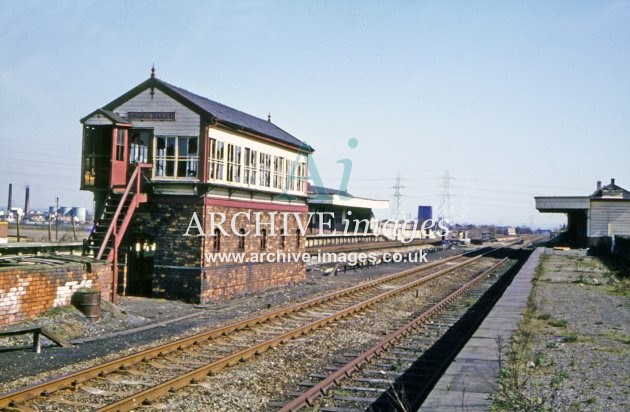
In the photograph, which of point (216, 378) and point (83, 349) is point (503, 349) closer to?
point (216, 378)

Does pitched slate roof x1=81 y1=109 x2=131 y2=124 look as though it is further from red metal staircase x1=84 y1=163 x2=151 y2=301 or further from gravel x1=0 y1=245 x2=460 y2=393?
gravel x1=0 y1=245 x2=460 y2=393

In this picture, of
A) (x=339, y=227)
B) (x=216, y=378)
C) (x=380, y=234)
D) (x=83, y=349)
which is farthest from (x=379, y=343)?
(x=380, y=234)

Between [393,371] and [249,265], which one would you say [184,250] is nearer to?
[249,265]

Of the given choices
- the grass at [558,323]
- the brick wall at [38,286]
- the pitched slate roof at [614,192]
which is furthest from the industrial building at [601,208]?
the brick wall at [38,286]

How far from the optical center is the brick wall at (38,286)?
12.5 m

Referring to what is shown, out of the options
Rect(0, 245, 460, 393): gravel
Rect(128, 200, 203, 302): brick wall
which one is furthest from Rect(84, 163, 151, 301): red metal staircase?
Rect(0, 245, 460, 393): gravel

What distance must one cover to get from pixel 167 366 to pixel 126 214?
27.0 ft

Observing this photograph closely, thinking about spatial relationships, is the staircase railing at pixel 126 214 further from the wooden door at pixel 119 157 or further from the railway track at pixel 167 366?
the railway track at pixel 167 366

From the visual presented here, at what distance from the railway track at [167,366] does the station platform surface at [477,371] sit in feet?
12.0

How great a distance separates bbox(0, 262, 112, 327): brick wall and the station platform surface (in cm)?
916

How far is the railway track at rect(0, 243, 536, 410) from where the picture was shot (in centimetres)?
784

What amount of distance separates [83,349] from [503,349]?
771 cm

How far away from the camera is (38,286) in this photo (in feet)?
43.7

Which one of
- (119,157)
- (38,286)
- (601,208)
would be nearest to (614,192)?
(601,208)
